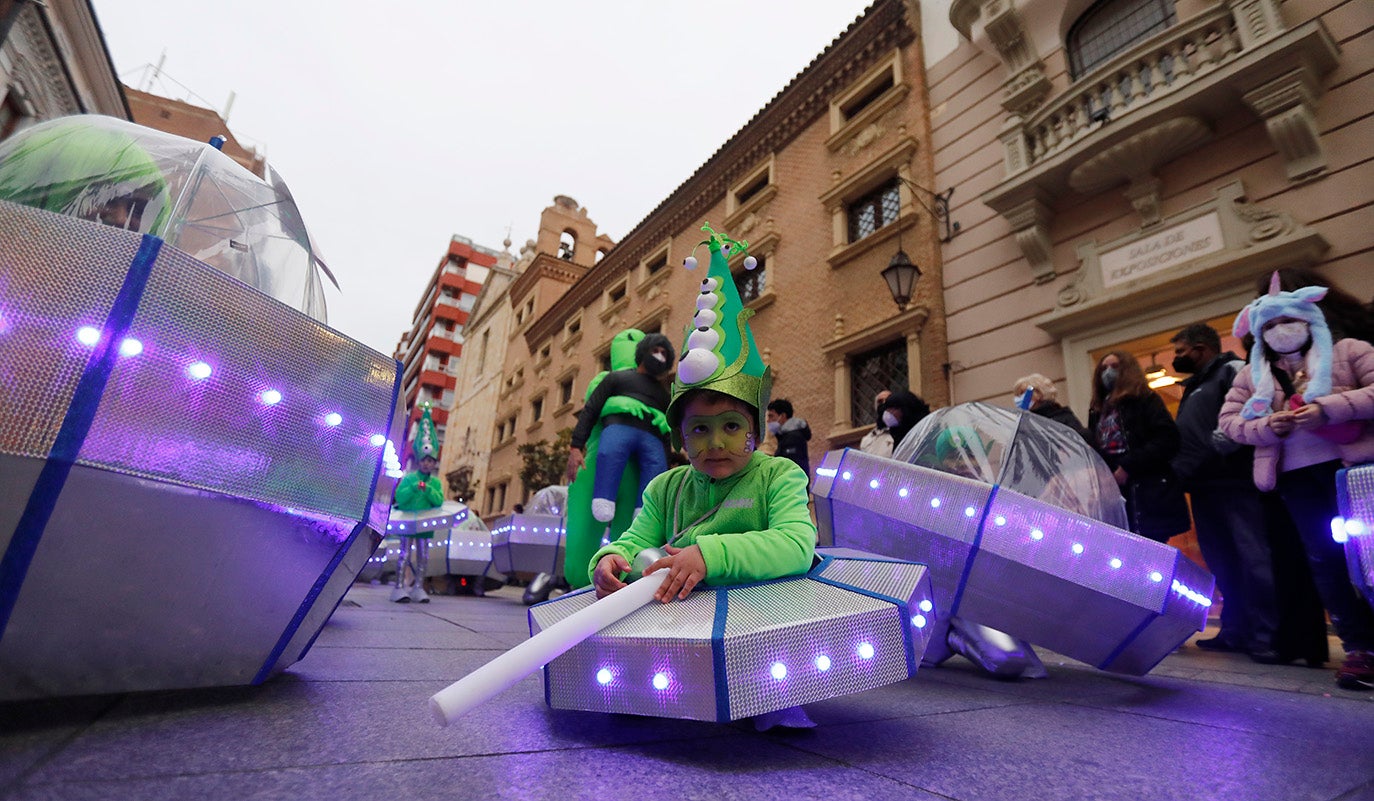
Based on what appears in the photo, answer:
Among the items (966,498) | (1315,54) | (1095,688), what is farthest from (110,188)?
(1315,54)

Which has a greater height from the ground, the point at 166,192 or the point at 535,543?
the point at 166,192

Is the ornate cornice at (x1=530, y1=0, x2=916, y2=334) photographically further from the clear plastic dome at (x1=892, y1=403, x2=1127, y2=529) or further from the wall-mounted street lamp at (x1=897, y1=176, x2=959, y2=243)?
the clear plastic dome at (x1=892, y1=403, x2=1127, y2=529)

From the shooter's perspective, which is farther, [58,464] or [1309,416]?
[1309,416]

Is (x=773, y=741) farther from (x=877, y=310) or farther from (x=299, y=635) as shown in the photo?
(x=877, y=310)

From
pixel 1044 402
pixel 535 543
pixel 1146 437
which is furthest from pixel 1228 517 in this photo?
pixel 535 543

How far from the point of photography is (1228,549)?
326 centimetres

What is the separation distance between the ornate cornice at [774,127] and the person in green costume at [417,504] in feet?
28.8

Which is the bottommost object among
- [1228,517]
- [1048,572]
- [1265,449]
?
[1048,572]

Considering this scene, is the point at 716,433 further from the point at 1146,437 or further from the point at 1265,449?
the point at 1146,437

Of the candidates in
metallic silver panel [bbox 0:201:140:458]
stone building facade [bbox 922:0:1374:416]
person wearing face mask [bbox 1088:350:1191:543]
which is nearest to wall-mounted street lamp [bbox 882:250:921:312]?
stone building facade [bbox 922:0:1374:416]

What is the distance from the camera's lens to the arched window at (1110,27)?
20.8 ft

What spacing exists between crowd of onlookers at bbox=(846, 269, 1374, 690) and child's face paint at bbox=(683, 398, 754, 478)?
68.2 inches

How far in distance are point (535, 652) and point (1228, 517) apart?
372cm

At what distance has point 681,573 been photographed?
1.26 metres
